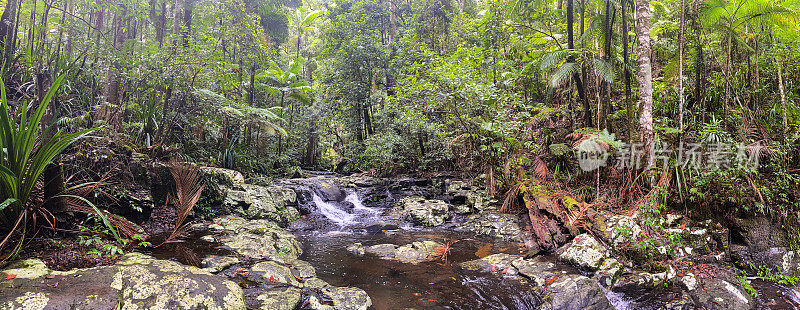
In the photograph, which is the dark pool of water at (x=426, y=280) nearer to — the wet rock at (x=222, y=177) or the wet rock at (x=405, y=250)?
the wet rock at (x=405, y=250)

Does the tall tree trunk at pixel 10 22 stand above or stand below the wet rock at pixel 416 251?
above

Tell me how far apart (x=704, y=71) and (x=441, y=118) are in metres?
6.62

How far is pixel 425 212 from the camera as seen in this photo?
29.9 ft

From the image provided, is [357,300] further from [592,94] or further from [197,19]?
[197,19]

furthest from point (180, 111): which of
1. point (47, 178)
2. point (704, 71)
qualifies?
point (704, 71)

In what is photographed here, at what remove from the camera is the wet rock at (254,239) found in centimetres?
536

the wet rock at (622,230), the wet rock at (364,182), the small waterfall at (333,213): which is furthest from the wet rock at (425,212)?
the wet rock at (622,230)

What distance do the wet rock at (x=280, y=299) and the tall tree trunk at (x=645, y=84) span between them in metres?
6.13

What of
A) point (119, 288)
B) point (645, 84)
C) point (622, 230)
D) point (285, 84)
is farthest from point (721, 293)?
point (285, 84)

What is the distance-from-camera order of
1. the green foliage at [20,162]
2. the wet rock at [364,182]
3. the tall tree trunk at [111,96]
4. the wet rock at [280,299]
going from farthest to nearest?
the wet rock at [364,182]
the tall tree trunk at [111,96]
the wet rock at [280,299]
the green foliage at [20,162]

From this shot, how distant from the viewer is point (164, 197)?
21.5ft

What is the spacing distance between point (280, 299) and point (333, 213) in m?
6.70

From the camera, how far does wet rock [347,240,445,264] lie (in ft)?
19.7

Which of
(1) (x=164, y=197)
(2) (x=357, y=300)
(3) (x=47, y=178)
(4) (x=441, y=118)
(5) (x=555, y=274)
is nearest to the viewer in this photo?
(3) (x=47, y=178)
